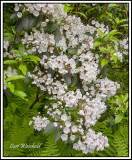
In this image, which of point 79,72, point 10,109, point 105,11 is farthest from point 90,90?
point 10,109

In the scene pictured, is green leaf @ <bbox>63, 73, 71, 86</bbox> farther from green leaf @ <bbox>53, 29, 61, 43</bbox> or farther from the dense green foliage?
green leaf @ <bbox>53, 29, 61, 43</bbox>

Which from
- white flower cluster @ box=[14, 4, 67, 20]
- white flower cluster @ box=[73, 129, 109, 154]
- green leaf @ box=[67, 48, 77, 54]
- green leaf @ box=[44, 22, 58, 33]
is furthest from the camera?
green leaf @ box=[67, 48, 77, 54]

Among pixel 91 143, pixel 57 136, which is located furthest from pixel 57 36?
pixel 91 143

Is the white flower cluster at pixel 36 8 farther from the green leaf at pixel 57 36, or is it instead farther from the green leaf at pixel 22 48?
the green leaf at pixel 22 48

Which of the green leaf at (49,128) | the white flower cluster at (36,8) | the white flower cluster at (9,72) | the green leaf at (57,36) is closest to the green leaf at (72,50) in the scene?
the green leaf at (57,36)

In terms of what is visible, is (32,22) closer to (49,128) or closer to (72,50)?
(72,50)

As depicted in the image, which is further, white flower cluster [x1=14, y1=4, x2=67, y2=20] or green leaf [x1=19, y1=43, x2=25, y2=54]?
green leaf [x1=19, y1=43, x2=25, y2=54]

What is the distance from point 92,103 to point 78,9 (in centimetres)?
128

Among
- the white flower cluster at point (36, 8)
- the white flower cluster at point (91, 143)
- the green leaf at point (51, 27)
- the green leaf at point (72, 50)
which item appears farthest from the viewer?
the green leaf at point (72, 50)

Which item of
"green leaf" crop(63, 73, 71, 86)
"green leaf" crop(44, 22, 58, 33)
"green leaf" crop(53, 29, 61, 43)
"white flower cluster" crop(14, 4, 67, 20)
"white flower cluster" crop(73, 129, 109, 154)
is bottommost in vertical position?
"white flower cluster" crop(73, 129, 109, 154)

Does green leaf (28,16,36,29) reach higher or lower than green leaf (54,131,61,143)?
higher

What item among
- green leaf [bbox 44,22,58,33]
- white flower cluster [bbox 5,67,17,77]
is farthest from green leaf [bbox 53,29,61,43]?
white flower cluster [bbox 5,67,17,77]

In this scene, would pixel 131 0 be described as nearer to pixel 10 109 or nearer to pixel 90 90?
pixel 90 90

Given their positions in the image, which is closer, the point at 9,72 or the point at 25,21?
the point at 25,21
